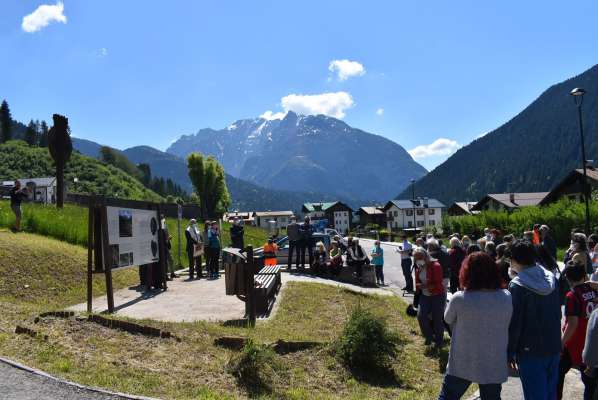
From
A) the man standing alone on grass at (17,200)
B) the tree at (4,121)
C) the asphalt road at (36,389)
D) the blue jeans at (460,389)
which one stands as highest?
the tree at (4,121)

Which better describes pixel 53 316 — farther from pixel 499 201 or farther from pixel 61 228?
pixel 499 201

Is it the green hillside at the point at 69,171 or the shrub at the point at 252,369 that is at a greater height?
the green hillside at the point at 69,171

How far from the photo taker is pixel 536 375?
4445 millimetres

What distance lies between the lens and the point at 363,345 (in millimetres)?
6680

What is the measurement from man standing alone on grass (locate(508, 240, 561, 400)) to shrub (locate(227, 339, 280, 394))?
2.59m

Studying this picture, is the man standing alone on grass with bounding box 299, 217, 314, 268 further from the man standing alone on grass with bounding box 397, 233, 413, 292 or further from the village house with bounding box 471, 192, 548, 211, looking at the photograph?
the village house with bounding box 471, 192, 548, 211

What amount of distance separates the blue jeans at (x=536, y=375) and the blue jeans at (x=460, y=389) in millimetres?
386

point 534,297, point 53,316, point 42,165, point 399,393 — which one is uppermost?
point 42,165

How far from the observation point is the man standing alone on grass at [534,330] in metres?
4.42

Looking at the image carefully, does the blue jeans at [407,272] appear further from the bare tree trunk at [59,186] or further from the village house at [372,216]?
the village house at [372,216]

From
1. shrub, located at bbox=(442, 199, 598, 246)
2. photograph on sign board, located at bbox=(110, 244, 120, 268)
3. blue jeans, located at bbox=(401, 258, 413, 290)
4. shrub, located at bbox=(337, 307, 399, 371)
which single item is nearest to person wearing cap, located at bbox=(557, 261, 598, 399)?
shrub, located at bbox=(337, 307, 399, 371)

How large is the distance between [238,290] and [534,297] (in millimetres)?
5988

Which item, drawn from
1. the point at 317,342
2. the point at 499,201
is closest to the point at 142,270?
the point at 317,342

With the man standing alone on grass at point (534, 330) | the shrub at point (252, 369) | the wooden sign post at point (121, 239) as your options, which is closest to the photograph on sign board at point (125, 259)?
the wooden sign post at point (121, 239)
